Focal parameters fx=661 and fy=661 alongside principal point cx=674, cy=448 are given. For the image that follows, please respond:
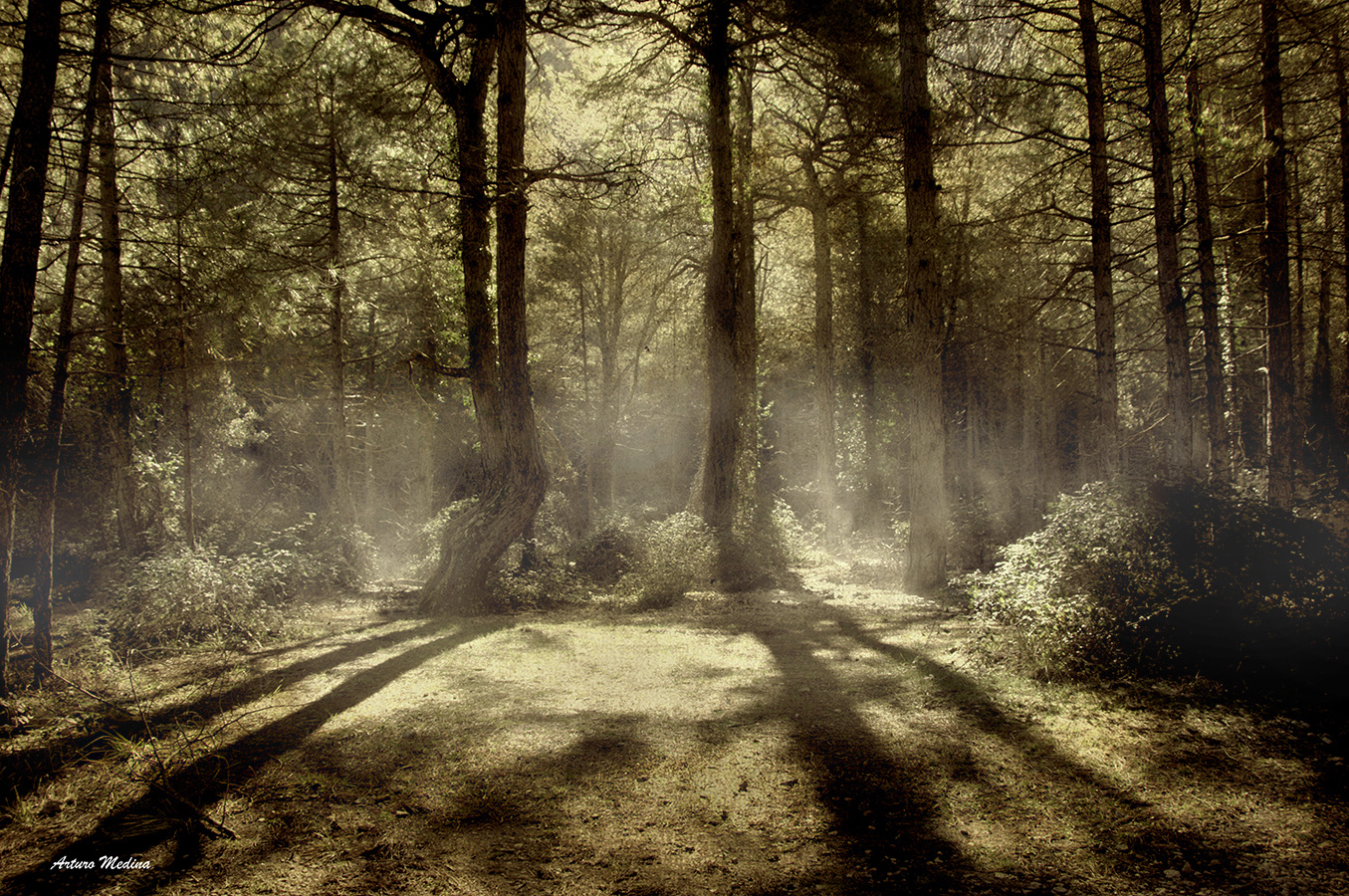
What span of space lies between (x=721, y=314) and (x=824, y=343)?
500 centimetres

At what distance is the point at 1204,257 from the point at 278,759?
15.1 m

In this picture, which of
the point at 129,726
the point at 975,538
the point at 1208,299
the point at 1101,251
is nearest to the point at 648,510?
the point at 975,538

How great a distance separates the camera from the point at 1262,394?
20141 mm

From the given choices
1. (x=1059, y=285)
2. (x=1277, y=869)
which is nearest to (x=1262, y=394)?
(x=1059, y=285)

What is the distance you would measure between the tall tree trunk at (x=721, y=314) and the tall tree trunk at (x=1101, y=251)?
6.04 meters

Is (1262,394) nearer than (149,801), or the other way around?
(149,801)

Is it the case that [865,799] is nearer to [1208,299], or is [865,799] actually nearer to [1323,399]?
[1208,299]

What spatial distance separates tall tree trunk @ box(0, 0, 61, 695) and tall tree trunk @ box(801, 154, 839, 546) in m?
13.3

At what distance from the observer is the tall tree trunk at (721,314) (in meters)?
12.9

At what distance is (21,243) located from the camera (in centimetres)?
520

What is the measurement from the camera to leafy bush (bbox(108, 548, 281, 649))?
7.86m

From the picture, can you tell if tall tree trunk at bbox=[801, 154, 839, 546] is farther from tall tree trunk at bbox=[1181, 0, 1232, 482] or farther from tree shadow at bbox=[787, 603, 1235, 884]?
tree shadow at bbox=[787, 603, 1235, 884]

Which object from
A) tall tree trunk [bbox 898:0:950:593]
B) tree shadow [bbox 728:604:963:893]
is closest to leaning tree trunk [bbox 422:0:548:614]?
tall tree trunk [bbox 898:0:950:593]

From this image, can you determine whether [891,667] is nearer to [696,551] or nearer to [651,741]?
[651,741]
